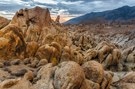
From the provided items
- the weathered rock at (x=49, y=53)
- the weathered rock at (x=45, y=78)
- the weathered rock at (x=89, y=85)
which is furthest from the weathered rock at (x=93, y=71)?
the weathered rock at (x=49, y=53)

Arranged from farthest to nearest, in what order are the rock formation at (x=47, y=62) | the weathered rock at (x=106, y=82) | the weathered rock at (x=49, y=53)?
the weathered rock at (x=49, y=53), the weathered rock at (x=106, y=82), the rock formation at (x=47, y=62)

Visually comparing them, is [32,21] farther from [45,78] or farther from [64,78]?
[64,78]

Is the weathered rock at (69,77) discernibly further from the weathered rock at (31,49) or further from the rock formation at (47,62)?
the weathered rock at (31,49)

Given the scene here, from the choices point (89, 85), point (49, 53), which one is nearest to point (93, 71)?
point (89, 85)

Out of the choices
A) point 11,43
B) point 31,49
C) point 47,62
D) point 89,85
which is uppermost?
point 89,85

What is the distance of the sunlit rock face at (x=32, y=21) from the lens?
256 ft

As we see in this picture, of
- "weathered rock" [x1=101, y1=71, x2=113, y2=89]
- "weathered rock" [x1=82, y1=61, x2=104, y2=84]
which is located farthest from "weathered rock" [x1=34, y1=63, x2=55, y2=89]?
"weathered rock" [x1=101, y1=71, x2=113, y2=89]

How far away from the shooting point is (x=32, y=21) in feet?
270

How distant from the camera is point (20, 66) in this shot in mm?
42375

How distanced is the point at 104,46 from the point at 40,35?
64.1ft

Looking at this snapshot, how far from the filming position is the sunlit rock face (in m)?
78.1

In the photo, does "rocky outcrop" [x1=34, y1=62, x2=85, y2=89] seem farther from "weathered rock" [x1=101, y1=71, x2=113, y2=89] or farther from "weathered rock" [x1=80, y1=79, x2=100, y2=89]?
"weathered rock" [x1=101, y1=71, x2=113, y2=89]

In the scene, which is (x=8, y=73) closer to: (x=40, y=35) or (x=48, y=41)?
(x=48, y=41)

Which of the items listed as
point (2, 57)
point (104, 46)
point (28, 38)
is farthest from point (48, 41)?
point (2, 57)
